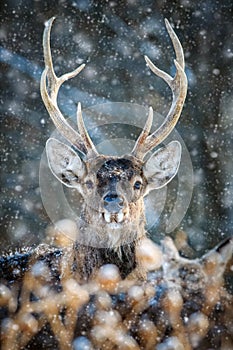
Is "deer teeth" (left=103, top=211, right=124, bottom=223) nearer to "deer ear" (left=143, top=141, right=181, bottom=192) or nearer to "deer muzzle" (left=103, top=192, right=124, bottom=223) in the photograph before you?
"deer muzzle" (left=103, top=192, right=124, bottom=223)

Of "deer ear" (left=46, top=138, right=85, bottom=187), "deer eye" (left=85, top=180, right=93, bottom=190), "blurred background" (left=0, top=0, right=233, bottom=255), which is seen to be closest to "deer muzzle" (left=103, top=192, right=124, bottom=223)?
"deer eye" (left=85, top=180, right=93, bottom=190)

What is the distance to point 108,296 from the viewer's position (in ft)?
11.3

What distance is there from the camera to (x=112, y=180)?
436cm

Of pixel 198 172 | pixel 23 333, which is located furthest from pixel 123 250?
pixel 198 172

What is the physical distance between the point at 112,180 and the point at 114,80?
419cm

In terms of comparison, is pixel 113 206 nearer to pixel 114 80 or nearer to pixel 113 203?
pixel 113 203

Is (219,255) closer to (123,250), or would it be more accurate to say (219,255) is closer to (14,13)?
(123,250)

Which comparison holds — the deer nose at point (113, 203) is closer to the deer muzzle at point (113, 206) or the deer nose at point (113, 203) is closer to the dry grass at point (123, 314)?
the deer muzzle at point (113, 206)


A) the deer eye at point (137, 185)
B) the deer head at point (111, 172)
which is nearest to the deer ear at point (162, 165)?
the deer head at point (111, 172)

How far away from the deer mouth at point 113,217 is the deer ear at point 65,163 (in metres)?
0.50

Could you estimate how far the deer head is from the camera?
14.2 feet

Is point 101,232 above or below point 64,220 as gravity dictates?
above

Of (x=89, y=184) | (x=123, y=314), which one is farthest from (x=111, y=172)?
(x=123, y=314)

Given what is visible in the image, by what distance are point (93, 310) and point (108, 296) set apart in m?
0.19
